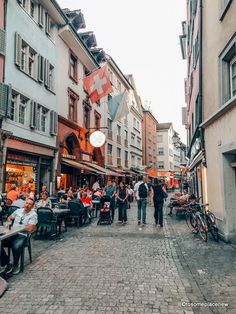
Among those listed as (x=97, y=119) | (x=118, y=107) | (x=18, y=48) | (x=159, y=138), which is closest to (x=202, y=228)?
(x=18, y=48)

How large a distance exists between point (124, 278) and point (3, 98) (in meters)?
10.2

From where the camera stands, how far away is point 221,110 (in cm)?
873

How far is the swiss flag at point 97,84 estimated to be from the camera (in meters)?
19.0

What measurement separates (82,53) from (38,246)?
18.5 meters

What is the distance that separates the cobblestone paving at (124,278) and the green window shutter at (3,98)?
6.71 meters

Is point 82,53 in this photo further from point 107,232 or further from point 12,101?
point 107,232

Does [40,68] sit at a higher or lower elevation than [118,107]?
higher

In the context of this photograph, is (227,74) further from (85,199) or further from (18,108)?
(18,108)

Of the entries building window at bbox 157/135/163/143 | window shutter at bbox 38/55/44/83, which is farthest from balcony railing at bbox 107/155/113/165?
building window at bbox 157/135/163/143

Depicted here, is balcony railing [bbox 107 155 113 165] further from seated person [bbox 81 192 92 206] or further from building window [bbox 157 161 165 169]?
building window [bbox 157 161 165 169]

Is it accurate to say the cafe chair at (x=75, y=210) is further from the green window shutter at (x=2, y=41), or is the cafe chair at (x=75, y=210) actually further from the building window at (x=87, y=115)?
the building window at (x=87, y=115)

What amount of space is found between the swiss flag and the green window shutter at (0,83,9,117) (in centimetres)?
685

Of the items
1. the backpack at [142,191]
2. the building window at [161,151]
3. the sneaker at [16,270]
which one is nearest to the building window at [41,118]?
the backpack at [142,191]

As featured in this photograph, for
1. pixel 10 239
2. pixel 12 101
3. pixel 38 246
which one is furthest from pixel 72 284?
pixel 12 101
